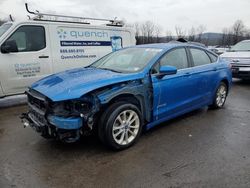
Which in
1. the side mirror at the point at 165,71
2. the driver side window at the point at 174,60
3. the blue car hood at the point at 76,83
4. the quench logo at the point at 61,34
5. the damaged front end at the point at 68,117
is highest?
the quench logo at the point at 61,34

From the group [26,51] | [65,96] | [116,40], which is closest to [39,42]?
[26,51]

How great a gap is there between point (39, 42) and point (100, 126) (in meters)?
4.00

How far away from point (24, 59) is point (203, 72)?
427 cm

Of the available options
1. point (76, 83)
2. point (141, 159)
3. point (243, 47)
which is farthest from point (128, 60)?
point (243, 47)

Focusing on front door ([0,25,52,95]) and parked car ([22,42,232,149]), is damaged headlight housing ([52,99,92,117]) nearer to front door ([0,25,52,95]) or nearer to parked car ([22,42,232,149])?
parked car ([22,42,232,149])

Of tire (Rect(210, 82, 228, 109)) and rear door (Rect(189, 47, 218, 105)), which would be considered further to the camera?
tire (Rect(210, 82, 228, 109))

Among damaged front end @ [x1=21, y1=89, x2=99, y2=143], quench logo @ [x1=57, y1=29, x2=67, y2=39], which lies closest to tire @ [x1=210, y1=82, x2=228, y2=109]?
damaged front end @ [x1=21, y1=89, x2=99, y2=143]

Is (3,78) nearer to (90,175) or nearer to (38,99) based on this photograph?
(38,99)

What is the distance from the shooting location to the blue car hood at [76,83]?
10.7 ft

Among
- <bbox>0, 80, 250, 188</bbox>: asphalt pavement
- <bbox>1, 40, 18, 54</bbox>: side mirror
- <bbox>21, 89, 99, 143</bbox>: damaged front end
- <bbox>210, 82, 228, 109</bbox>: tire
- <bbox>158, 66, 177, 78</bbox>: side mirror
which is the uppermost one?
<bbox>1, 40, 18, 54</bbox>: side mirror

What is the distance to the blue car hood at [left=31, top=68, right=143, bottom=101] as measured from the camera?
3262 mm

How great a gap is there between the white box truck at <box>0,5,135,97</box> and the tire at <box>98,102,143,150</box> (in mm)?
3686

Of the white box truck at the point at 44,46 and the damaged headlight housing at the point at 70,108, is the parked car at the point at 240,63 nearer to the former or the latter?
the white box truck at the point at 44,46

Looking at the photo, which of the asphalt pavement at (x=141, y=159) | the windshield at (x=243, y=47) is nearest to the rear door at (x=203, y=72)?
the asphalt pavement at (x=141, y=159)
